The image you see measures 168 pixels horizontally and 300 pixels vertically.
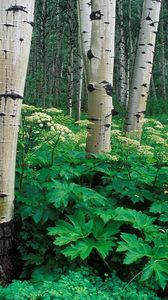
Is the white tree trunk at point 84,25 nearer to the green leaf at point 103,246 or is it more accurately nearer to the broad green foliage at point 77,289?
the green leaf at point 103,246

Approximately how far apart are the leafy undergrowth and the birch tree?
6.1 inches

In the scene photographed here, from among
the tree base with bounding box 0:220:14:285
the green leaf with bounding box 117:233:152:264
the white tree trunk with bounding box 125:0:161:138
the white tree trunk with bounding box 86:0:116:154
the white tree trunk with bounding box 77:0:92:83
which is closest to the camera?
the green leaf with bounding box 117:233:152:264

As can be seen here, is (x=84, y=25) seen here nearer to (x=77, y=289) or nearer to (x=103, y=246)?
(x=103, y=246)

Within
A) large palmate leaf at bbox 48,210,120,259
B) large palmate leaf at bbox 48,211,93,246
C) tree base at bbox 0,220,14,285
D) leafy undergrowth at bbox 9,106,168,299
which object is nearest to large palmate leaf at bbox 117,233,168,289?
leafy undergrowth at bbox 9,106,168,299

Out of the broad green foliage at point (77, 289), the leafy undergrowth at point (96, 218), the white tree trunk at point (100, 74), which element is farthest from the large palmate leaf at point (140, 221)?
the white tree trunk at point (100, 74)

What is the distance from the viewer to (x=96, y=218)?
3154mm

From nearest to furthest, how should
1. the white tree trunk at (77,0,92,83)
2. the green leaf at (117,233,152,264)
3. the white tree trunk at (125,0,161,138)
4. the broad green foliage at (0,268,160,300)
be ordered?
1. the broad green foliage at (0,268,160,300)
2. the green leaf at (117,233,152,264)
3. the white tree trunk at (77,0,92,83)
4. the white tree trunk at (125,0,161,138)

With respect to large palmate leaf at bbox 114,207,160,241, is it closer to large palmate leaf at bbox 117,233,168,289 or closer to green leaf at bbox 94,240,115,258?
large palmate leaf at bbox 117,233,168,289

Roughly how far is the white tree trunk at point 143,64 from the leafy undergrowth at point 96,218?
8.58 feet

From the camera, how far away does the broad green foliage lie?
2.59 meters

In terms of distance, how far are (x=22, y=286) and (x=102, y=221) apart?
2.52 feet

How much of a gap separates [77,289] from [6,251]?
2.57 feet

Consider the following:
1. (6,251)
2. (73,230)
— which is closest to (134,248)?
(73,230)

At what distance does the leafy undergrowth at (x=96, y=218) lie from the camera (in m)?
2.83
